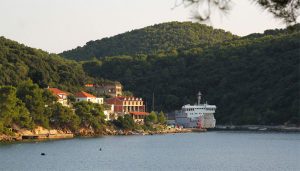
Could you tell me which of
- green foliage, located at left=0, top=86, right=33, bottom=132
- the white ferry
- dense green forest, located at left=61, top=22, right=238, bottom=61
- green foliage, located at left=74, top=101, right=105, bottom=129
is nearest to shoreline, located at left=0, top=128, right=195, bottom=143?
green foliage, located at left=0, top=86, right=33, bottom=132

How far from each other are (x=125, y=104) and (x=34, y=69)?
20639 millimetres

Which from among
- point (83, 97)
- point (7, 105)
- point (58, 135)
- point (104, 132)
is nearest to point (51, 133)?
point (58, 135)

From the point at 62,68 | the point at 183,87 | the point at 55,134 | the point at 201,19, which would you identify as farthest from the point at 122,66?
the point at 201,19

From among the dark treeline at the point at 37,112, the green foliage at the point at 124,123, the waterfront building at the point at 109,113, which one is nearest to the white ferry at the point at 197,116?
the waterfront building at the point at 109,113

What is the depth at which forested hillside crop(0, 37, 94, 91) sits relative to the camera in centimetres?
8012

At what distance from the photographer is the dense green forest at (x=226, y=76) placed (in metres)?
115

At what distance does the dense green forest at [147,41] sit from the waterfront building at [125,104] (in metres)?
53.8

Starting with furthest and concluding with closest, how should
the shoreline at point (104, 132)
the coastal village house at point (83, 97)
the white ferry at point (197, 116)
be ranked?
the white ferry at point (197, 116) < the coastal village house at point (83, 97) < the shoreline at point (104, 132)

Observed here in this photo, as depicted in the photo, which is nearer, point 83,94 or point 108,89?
point 83,94

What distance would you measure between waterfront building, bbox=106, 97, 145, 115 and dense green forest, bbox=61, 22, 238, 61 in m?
53.8

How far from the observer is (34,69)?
3406 inches

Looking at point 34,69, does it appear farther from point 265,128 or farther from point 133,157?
point 265,128

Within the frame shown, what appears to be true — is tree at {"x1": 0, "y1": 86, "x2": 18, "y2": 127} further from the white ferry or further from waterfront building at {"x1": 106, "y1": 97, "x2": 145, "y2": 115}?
the white ferry

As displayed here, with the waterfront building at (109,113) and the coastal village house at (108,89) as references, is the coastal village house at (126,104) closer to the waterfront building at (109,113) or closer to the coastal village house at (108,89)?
the coastal village house at (108,89)
